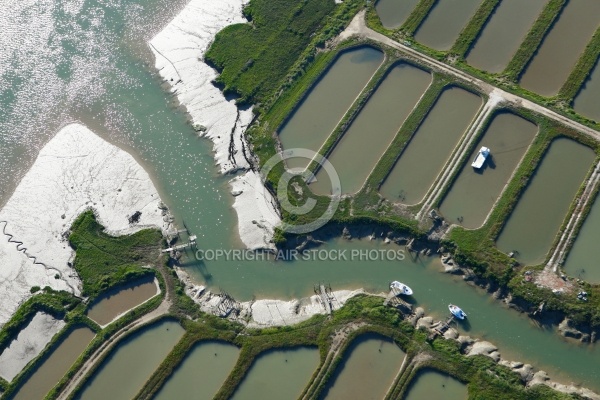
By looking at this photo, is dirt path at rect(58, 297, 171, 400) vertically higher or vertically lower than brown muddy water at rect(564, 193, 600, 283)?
lower

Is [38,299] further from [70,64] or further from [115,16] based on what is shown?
[115,16]

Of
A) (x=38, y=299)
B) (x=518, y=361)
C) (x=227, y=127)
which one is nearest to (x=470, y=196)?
(x=518, y=361)

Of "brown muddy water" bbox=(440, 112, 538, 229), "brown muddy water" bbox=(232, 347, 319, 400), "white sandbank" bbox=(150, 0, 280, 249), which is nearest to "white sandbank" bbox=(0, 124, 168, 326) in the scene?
"white sandbank" bbox=(150, 0, 280, 249)

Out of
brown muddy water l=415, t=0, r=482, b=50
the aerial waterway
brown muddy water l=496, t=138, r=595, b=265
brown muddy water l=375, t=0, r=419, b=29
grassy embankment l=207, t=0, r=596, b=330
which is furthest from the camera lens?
brown muddy water l=375, t=0, r=419, b=29

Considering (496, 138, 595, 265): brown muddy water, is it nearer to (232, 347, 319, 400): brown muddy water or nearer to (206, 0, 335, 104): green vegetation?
(232, 347, 319, 400): brown muddy water

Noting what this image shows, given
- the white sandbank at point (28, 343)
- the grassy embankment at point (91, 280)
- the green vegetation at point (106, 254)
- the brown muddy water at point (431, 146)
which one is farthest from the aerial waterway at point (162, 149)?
the white sandbank at point (28, 343)

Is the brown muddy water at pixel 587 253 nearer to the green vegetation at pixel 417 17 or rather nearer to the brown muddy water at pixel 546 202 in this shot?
the brown muddy water at pixel 546 202
